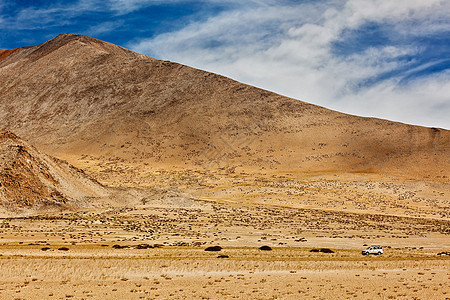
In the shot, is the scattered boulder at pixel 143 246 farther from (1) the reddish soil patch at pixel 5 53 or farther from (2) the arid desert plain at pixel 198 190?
(1) the reddish soil patch at pixel 5 53

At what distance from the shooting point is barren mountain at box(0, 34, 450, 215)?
6669 cm

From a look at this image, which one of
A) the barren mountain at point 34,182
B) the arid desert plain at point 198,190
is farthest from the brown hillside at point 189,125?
the barren mountain at point 34,182

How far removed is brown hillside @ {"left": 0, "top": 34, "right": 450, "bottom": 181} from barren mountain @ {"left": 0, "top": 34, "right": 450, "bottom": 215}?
30cm

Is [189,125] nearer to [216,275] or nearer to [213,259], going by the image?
[213,259]

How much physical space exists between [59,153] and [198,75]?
145ft

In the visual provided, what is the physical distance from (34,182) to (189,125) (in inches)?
2465

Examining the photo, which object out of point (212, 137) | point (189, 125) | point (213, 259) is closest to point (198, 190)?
point (212, 137)

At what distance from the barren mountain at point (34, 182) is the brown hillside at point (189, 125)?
41633mm

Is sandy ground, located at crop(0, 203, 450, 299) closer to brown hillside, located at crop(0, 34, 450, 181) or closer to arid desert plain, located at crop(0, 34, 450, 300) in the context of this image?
arid desert plain, located at crop(0, 34, 450, 300)

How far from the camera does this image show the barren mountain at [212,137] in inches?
2625

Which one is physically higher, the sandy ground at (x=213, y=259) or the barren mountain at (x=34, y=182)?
the barren mountain at (x=34, y=182)

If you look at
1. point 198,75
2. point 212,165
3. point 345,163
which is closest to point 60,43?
point 198,75

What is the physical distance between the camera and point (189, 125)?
336ft

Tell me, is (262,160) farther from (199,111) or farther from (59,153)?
(59,153)
